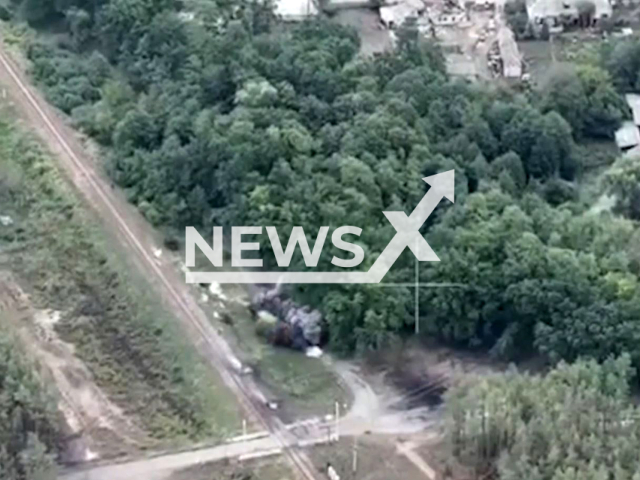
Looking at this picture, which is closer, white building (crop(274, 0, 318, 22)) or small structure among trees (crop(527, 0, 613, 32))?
white building (crop(274, 0, 318, 22))

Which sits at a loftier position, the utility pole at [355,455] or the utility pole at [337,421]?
the utility pole at [337,421]

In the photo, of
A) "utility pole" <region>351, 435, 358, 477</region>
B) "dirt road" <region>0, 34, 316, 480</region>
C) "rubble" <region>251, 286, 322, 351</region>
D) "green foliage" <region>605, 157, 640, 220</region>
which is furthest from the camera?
"green foliage" <region>605, 157, 640, 220</region>

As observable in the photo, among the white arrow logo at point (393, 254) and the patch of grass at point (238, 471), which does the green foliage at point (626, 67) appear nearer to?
the white arrow logo at point (393, 254)

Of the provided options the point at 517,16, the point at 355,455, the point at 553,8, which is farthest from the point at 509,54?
the point at 355,455

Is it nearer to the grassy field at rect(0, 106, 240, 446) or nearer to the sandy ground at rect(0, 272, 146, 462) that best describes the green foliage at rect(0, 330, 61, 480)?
the sandy ground at rect(0, 272, 146, 462)

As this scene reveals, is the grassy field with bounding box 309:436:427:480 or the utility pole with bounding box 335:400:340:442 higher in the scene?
the utility pole with bounding box 335:400:340:442

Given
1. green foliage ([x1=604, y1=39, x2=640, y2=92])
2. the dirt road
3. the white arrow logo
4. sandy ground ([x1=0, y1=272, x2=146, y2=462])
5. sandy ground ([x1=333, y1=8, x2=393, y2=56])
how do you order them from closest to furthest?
sandy ground ([x1=0, y1=272, x2=146, y2=462]) < the dirt road < the white arrow logo < green foliage ([x1=604, y1=39, x2=640, y2=92]) < sandy ground ([x1=333, y1=8, x2=393, y2=56])

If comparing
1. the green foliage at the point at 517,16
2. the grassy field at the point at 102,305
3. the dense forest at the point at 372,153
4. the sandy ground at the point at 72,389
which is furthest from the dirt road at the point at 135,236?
the green foliage at the point at 517,16

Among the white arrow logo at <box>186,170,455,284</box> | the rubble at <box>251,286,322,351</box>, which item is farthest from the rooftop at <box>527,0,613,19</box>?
the rubble at <box>251,286,322,351</box>
